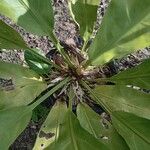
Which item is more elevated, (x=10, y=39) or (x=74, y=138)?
(x=10, y=39)

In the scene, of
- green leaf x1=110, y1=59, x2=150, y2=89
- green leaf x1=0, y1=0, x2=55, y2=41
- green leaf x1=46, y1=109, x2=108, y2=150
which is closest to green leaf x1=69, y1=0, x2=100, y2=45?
green leaf x1=0, y1=0, x2=55, y2=41

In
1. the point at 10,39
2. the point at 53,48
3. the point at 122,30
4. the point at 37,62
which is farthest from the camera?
the point at 53,48

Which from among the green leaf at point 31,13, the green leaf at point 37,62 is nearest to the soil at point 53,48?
the green leaf at point 37,62

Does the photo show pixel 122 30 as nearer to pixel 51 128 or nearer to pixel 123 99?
pixel 123 99

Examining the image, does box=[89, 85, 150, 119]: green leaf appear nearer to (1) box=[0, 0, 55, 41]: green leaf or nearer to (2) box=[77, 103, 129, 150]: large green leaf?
(2) box=[77, 103, 129, 150]: large green leaf

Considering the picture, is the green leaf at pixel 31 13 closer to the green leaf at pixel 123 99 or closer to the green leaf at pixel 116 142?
the green leaf at pixel 123 99

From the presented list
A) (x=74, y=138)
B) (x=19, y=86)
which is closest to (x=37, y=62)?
(x=19, y=86)

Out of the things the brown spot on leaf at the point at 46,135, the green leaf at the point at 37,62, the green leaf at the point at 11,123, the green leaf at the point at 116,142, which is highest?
the green leaf at the point at 37,62

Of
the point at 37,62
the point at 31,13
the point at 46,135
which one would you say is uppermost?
the point at 31,13
